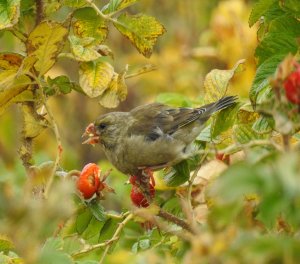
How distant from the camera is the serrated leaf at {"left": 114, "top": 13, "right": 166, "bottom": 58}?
245cm

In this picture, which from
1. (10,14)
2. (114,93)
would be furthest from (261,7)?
(10,14)

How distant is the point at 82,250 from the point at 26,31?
67 cm

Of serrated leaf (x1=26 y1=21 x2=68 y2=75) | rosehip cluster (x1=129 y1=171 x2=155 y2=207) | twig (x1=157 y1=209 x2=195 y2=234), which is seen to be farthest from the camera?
rosehip cluster (x1=129 y1=171 x2=155 y2=207)

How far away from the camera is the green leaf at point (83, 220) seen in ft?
7.47

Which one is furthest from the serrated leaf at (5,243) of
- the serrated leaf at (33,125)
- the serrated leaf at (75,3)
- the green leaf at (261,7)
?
the green leaf at (261,7)

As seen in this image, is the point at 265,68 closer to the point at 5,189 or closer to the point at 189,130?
the point at 189,130

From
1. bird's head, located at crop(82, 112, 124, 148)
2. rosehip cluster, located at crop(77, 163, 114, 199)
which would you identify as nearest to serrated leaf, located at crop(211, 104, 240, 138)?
rosehip cluster, located at crop(77, 163, 114, 199)

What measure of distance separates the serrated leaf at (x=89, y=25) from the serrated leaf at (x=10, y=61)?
0.62 feet

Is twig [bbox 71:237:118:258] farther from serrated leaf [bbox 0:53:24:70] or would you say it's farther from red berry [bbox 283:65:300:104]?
red berry [bbox 283:65:300:104]

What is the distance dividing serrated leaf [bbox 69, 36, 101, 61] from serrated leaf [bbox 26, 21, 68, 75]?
0.07 metres

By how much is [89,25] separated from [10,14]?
265 mm

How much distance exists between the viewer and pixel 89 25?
2412 mm

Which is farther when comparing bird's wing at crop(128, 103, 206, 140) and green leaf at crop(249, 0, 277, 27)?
bird's wing at crop(128, 103, 206, 140)

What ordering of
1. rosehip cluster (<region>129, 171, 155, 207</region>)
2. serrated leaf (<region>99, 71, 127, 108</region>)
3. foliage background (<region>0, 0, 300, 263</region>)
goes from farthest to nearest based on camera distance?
serrated leaf (<region>99, 71, 127, 108</region>) < rosehip cluster (<region>129, 171, 155, 207</region>) < foliage background (<region>0, 0, 300, 263</region>)
